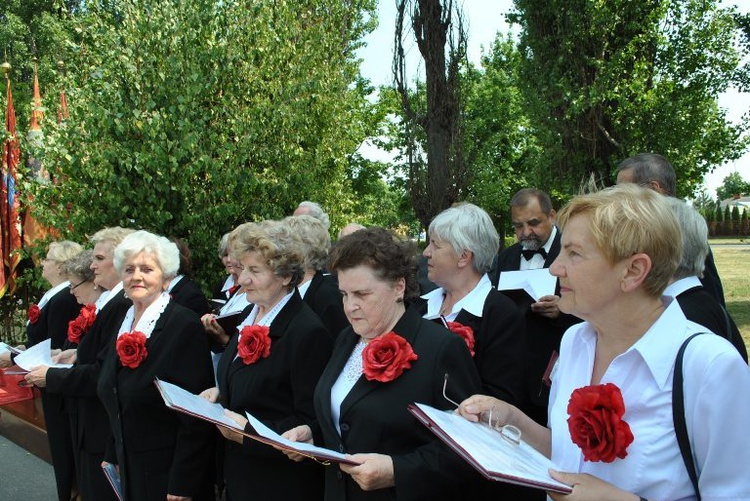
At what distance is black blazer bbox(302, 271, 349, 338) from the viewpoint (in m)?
4.51

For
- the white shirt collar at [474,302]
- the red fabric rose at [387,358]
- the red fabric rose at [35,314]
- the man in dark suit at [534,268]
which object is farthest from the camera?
the red fabric rose at [35,314]

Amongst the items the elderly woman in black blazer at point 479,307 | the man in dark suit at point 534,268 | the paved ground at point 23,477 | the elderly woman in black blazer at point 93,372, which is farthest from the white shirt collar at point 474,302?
the paved ground at point 23,477

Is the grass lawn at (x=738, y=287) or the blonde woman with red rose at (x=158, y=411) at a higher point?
the blonde woman with red rose at (x=158, y=411)

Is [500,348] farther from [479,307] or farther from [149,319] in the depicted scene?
[149,319]

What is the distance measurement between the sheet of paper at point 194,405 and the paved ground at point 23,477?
3944 mm

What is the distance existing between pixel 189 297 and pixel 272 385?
7.66ft

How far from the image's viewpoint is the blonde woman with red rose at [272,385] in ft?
11.1

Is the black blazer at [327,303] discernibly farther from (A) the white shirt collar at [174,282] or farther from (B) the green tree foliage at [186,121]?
(B) the green tree foliage at [186,121]

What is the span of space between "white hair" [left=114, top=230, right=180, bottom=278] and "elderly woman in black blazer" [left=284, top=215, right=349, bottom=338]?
784 mm

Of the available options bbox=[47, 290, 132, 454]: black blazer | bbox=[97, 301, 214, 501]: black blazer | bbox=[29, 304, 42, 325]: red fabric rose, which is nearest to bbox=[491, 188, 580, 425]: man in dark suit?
bbox=[97, 301, 214, 501]: black blazer

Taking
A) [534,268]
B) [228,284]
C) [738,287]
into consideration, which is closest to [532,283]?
[534,268]

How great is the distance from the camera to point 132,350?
156 inches

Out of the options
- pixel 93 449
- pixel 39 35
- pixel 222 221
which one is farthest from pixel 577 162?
pixel 39 35

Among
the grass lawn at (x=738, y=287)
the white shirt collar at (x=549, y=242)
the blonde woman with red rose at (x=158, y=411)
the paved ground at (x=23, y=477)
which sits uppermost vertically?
the white shirt collar at (x=549, y=242)
